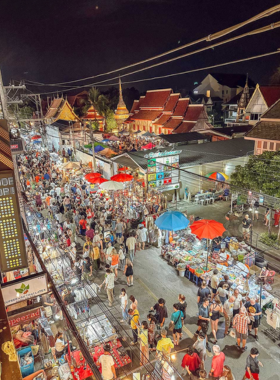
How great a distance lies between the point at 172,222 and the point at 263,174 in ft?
19.1

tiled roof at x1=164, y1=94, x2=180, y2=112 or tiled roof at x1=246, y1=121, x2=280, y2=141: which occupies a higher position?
tiled roof at x1=164, y1=94, x2=180, y2=112

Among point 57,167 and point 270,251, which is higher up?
point 57,167

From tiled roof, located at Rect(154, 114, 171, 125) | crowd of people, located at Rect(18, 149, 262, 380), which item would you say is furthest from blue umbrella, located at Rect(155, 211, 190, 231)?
tiled roof, located at Rect(154, 114, 171, 125)

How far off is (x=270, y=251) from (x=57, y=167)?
18.8 meters

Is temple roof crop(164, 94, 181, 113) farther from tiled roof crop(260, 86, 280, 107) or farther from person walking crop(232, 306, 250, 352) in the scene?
person walking crop(232, 306, 250, 352)

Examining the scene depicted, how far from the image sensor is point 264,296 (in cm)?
844

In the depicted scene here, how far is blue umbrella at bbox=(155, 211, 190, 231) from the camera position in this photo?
10328 millimetres

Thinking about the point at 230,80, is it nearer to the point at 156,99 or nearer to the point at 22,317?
the point at 156,99

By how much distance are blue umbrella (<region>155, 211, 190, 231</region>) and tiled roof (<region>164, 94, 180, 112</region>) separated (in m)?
28.5

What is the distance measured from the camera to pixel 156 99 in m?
40.9

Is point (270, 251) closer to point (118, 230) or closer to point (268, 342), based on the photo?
point (268, 342)

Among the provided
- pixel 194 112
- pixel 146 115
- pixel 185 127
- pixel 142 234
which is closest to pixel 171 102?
pixel 146 115

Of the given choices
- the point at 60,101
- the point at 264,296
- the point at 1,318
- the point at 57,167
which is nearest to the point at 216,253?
the point at 264,296

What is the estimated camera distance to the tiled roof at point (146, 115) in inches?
1545
